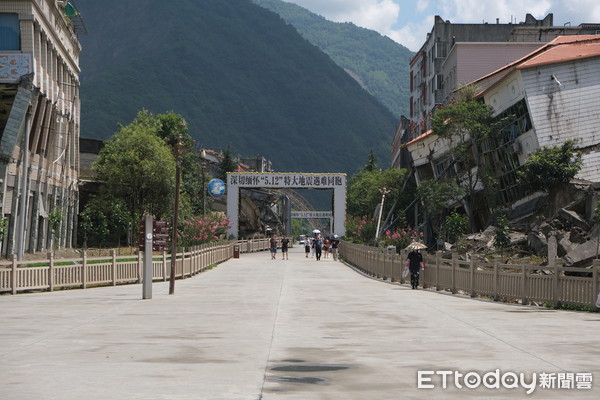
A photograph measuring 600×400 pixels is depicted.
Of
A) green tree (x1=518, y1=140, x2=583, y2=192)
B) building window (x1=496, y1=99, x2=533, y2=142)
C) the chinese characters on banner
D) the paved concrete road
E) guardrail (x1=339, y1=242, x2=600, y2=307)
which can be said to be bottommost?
the paved concrete road

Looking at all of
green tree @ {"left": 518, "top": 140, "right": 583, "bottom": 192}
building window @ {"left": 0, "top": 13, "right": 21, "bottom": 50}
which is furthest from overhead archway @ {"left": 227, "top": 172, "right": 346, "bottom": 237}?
green tree @ {"left": 518, "top": 140, "right": 583, "bottom": 192}

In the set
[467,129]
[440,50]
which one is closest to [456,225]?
[467,129]

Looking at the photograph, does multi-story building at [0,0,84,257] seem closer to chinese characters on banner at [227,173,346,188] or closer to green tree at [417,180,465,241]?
chinese characters on banner at [227,173,346,188]

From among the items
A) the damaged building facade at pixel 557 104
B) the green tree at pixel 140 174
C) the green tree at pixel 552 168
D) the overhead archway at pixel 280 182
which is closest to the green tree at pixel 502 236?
the green tree at pixel 552 168

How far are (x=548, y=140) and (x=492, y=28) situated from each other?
3815cm

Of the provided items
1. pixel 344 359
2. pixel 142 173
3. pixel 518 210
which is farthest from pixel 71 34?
pixel 344 359

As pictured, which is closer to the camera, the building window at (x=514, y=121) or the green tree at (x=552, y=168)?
the green tree at (x=552, y=168)

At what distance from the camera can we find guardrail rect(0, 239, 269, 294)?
93.7 ft

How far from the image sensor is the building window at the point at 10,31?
51.3 meters

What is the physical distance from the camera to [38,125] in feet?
181

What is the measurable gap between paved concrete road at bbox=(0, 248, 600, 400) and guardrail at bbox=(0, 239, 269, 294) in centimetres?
344

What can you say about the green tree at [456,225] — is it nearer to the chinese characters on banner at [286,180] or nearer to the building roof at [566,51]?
the building roof at [566,51]

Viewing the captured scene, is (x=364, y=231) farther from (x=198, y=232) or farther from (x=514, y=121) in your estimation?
(x=514, y=121)

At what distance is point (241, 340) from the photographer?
14781mm
